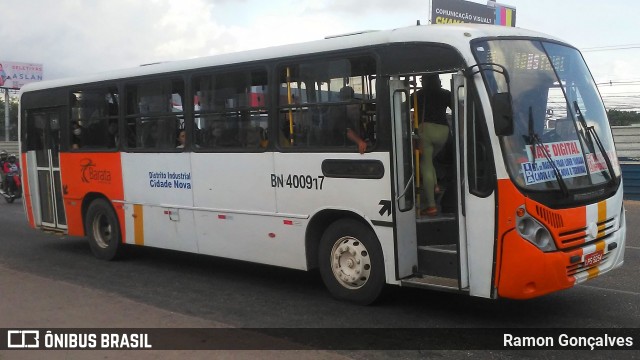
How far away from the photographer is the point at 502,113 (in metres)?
5.36

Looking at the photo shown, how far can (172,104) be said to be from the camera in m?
8.52

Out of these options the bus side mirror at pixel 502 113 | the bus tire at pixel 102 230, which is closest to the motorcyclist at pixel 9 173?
the bus tire at pixel 102 230

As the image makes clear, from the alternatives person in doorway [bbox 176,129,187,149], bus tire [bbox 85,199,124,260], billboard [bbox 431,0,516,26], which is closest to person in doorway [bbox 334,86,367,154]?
person in doorway [bbox 176,129,187,149]

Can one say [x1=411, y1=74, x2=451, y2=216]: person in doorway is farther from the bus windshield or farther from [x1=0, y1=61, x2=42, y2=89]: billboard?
[x1=0, y1=61, x2=42, y2=89]: billboard

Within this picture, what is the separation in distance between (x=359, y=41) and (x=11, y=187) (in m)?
16.4

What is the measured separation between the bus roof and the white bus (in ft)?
0.06

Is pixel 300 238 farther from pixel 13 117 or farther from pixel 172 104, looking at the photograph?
pixel 13 117

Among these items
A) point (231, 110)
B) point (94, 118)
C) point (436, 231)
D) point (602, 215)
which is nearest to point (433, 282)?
point (436, 231)

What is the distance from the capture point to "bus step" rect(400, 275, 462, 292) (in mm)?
5807

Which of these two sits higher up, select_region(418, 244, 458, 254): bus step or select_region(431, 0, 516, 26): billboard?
select_region(431, 0, 516, 26): billboard

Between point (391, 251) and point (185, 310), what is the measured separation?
2260mm

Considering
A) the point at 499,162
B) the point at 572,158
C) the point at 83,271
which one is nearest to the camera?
the point at 499,162

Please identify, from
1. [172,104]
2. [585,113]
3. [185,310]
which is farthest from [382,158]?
[172,104]

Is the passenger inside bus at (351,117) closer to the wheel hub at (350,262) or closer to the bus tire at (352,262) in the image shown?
the bus tire at (352,262)
